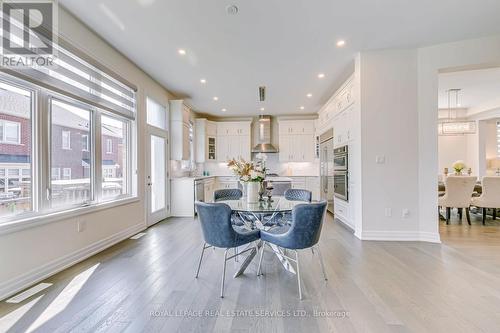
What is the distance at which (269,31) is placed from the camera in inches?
117

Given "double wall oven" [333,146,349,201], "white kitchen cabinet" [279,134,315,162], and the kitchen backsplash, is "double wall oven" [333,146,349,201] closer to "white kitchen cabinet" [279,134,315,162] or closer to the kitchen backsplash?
"white kitchen cabinet" [279,134,315,162]

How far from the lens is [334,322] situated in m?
1.70

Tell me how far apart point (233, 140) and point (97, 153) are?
4.83 metres

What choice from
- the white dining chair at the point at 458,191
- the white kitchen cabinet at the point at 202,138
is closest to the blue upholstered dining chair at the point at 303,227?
the white dining chair at the point at 458,191

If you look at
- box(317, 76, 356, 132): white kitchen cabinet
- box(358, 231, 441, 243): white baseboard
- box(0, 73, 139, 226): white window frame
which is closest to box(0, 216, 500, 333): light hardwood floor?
box(358, 231, 441, 243): white baseboard

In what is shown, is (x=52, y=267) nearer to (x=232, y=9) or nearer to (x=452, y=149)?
(x=232, y=9)

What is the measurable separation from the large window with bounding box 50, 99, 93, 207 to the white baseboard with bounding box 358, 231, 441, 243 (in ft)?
13.8

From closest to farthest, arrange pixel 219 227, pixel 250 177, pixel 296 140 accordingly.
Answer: pixel 219 227
pixel 250 177
pixel 296 140

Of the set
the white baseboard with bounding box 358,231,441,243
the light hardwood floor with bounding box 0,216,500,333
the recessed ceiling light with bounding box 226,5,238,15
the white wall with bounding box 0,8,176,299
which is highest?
the recessed ceiling light with bounding box 226,5,238,15

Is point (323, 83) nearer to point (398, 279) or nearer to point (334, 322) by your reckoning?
point (398, 279)

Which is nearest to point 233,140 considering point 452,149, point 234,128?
point 234,128

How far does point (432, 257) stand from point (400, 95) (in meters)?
2.41

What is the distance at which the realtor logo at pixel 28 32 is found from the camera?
2.08 meters

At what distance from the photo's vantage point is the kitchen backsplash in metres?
7.83
